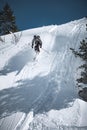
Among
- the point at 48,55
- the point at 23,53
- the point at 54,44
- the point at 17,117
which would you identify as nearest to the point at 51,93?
the point at 17,117

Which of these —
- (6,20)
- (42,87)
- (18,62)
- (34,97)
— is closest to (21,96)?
(34,97)

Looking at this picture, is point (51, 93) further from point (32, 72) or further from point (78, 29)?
point (78, 29)

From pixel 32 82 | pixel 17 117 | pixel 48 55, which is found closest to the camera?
pixel 17 117

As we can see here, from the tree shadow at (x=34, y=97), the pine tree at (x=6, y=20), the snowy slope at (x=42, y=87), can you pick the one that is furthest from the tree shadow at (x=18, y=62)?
→ the pine tree at (x=6, y=20)

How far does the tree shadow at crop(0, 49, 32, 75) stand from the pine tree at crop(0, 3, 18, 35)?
15179mm

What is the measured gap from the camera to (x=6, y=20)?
33.2 meters

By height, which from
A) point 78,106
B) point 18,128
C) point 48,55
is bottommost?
point 18,128

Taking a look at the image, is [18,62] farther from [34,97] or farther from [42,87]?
[34,97]

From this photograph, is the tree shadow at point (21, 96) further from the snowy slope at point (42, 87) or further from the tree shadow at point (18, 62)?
the tree shadow at point (18, 62)

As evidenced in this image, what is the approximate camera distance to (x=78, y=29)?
23062 mm

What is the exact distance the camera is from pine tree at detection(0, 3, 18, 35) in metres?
33.1

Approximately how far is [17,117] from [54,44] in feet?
39.5

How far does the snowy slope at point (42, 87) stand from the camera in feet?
32.2

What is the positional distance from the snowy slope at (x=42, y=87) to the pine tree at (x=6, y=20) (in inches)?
480
